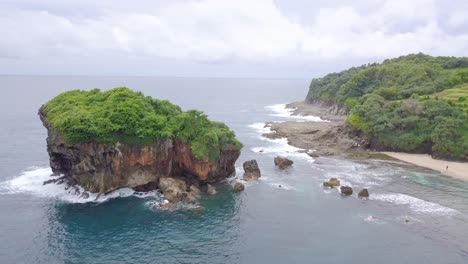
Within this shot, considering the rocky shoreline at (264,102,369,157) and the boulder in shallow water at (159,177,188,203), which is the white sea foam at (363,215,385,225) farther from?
the rocky shoreline at (264,102,369,157)

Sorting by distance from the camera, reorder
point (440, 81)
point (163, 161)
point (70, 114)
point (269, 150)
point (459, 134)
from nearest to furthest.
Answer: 1. point (70, 114)
2. point (163, 161)
3. point (459, 134)
4. point (269, 150)
5. point (440, 81)

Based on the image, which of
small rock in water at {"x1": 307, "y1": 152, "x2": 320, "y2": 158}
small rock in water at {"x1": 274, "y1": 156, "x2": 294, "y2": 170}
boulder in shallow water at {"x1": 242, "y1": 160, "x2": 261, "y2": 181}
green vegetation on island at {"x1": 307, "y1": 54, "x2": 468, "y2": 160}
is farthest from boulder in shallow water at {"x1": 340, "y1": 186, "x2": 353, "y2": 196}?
green vegetation on island at {"x1": 307, "y1": 54, "x2": 468, "y2": 160}

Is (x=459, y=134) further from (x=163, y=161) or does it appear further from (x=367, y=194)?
(x=163, y=161)

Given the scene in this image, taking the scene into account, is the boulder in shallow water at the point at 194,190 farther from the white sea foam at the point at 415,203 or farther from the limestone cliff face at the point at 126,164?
the white sea foam at the point at 415,203

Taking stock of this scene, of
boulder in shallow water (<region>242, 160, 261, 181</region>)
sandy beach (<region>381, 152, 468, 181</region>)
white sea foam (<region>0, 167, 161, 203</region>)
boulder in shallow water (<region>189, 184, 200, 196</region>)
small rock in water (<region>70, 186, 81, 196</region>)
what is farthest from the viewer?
sandy beach (<region>381, 152, 468, 181</region>)

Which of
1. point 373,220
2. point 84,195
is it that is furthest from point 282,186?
point 84,195

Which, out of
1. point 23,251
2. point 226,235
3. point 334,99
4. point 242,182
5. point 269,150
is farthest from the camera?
point 334,99

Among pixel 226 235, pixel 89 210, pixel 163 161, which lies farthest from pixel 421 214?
pixel 89 210

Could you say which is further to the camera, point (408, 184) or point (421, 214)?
point (408, 184)
